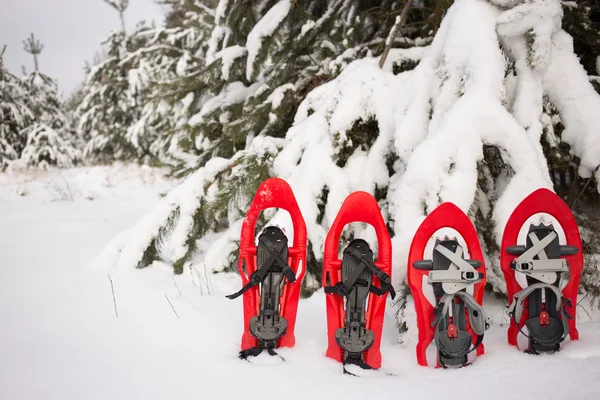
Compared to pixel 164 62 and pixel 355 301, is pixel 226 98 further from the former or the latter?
pixel 164 62

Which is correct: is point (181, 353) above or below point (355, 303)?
below

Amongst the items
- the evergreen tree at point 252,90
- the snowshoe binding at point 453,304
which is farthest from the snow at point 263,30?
the snowshoe binding at point 453,304

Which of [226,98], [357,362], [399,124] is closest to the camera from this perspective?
[357,362]

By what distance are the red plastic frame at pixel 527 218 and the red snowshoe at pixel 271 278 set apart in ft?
3.55

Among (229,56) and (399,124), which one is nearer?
(399,124)

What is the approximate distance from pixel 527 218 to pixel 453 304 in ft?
1.87

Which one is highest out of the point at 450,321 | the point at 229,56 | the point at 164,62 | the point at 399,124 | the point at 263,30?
the point at 164,62

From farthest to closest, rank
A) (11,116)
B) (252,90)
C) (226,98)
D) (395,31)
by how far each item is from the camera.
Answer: (11,116)
(252,90)
(226,98)
(395,31)

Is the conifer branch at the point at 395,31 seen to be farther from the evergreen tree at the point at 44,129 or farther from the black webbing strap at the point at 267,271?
the evergreen tree at the point at 44,129

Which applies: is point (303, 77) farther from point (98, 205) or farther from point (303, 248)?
point (98, 205)

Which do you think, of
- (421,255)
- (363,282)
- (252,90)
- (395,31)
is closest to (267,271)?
(363,282)

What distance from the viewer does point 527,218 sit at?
5.87ft

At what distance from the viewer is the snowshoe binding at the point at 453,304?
1.68 meters

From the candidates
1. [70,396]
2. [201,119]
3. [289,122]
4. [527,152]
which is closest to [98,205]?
[201,119]
